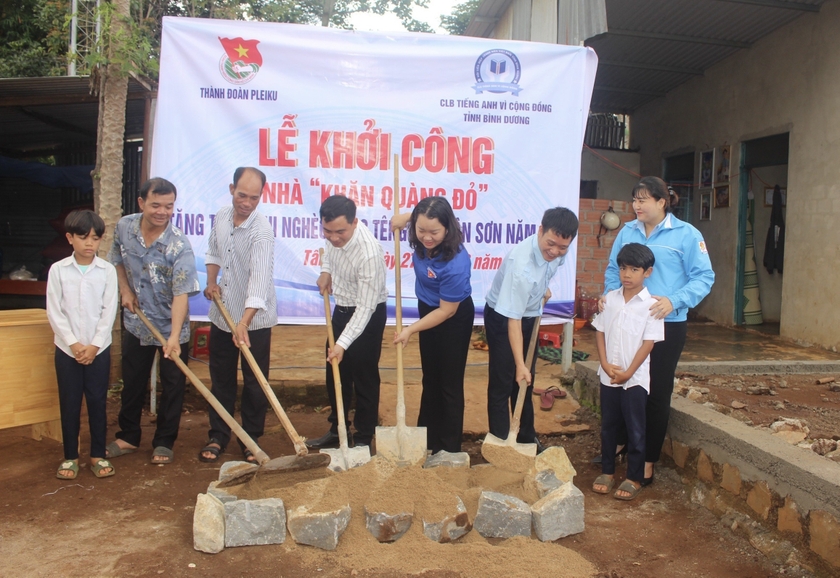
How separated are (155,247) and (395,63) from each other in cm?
202

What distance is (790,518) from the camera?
2719mm

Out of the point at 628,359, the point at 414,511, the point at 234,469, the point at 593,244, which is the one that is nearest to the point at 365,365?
the point at 234,469

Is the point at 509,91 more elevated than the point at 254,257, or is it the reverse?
the point at 509,91

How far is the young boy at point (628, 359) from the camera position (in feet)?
10.7

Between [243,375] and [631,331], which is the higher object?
[631,331]

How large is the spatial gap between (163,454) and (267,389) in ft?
2.87

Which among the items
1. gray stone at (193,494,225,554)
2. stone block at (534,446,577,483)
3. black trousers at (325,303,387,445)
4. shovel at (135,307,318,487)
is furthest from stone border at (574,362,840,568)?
gray stone at (193,494,225,554)

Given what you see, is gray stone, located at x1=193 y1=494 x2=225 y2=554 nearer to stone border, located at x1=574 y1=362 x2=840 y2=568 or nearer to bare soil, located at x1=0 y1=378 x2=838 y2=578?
bare soil, located at x1=0 y1=378 x2=838 y2=578

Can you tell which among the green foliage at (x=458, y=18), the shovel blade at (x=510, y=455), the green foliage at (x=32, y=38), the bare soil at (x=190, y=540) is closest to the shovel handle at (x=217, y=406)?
the bare soil at (x=190, y=540)

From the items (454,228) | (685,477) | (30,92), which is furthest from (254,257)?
(30,92)

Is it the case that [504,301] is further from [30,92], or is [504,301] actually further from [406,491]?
[30,92]

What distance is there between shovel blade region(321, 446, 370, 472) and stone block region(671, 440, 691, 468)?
1630 mm

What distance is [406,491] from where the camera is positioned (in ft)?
9.36

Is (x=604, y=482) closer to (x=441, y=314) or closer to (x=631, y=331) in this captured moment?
(x=631, y=331)
